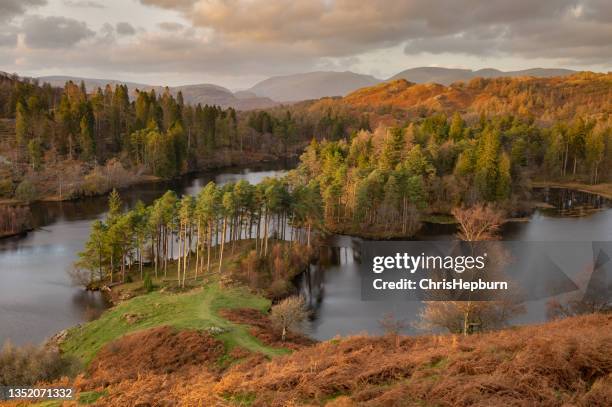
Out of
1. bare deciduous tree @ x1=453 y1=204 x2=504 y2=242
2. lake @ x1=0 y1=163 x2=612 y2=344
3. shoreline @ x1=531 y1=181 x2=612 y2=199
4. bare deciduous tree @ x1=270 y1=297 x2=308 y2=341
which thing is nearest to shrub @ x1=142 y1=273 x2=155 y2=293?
lake @ x1=0 y1=163 x2=612 y2=344

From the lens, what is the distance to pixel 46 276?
40.2 m

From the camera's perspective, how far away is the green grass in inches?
979

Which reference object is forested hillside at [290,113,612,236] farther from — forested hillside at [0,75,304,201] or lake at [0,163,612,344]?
forested hillside at [0,75,304,201]

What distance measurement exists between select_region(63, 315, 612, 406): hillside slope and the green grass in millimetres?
9420

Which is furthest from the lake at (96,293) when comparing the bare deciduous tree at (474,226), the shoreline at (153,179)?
the bare deciduous tree at (474,226)

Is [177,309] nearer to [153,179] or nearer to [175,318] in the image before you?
[175,318]

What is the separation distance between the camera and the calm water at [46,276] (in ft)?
104

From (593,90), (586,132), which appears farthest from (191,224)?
(593,90)

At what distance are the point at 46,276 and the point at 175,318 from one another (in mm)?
18500

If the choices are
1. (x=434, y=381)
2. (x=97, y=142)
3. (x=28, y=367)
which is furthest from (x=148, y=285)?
(x=97, y=142)

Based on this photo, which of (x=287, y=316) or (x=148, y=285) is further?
(x=148, y=285)

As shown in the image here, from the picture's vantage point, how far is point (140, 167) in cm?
9125

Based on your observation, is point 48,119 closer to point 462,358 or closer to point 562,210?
point 562,210

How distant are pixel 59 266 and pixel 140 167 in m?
50.8
